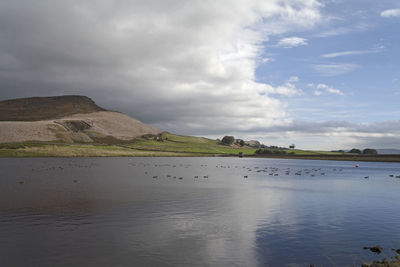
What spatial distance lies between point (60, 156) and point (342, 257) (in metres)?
159

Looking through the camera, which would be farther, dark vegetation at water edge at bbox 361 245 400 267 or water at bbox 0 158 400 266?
water at bbox 0 158 400 266

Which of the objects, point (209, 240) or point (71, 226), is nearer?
point (209, 240)

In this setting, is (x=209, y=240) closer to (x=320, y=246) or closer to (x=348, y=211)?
(x=320, y=246)

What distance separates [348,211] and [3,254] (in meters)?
33.5

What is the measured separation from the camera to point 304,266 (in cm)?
1820

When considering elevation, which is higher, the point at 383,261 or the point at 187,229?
the point at 383,261

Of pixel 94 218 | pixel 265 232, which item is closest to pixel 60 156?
pixel 94 218

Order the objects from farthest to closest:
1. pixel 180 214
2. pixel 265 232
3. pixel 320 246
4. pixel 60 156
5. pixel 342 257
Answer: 1. pixel 60 156
2. pixel 180 214
3. pixel 265 232
4. pixel 320 246
5. pixel 342 257

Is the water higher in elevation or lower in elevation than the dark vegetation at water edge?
lower

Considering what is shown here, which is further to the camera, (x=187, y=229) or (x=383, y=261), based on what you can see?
(x=187, y=229)

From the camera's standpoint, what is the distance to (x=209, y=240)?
22.7 m

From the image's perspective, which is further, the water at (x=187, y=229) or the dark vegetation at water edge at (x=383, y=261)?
the water at (x=187, y=229)

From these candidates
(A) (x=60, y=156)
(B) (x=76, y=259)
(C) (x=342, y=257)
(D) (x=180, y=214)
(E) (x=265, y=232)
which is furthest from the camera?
(A) (x=60, y=156)

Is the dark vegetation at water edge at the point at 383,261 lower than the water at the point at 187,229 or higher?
higher
